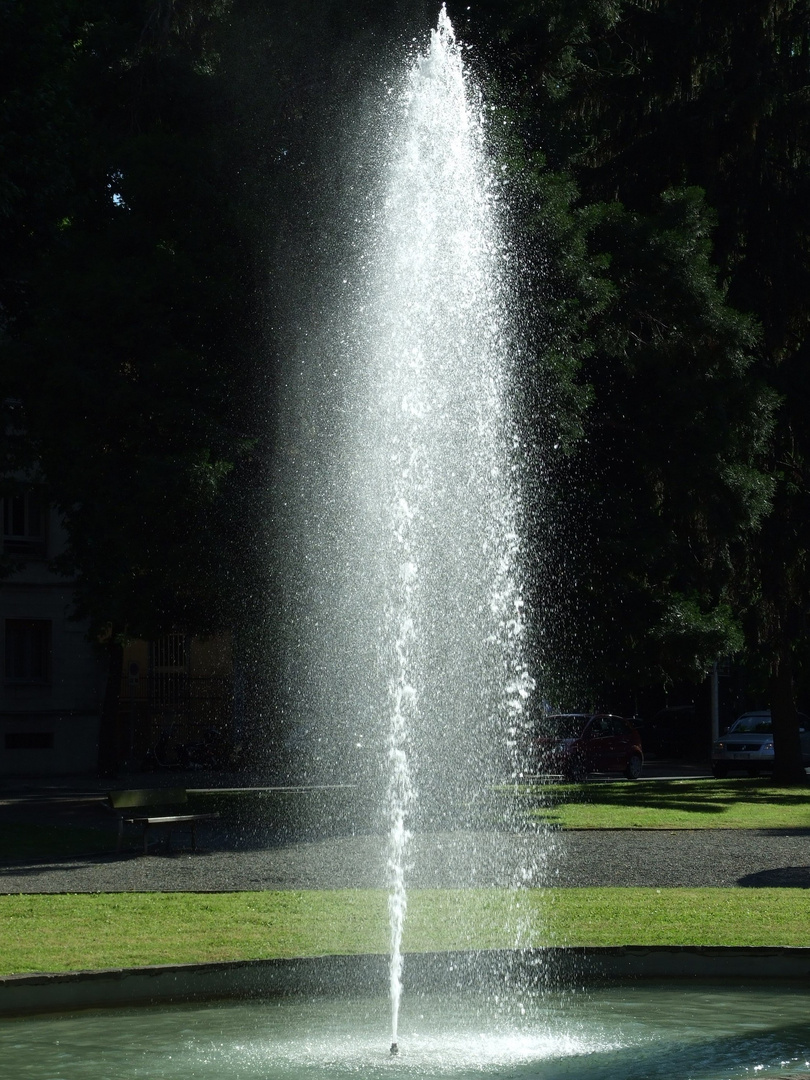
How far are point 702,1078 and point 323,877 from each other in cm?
925

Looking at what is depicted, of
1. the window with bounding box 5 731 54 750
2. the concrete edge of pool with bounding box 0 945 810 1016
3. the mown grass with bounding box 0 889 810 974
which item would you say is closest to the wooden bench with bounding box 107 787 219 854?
the mown grass with bounding box 0 889 810 974

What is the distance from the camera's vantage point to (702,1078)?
7.29 meters

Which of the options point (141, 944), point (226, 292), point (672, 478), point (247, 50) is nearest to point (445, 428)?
point (226, 292)

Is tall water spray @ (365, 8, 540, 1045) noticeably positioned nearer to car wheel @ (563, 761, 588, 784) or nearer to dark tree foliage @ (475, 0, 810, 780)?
dark tree foliage @ (475, 0, 810, 780)

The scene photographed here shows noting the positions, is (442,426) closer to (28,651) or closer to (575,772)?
(575,772)

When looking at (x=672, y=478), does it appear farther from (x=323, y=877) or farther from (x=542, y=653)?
(x=323, y=877)

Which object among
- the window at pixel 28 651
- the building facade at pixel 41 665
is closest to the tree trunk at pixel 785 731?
the building facade at pixel 41 665

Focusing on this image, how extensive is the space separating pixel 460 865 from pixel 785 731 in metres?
19.0

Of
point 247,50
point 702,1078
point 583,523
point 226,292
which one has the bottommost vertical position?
point 702,1078

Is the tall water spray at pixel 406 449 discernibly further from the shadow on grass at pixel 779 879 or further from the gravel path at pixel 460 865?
the shadow on grass at pixel 779 879

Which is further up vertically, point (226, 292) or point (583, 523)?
point (226, 292)

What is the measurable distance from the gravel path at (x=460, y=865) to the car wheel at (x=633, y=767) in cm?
→ 1825

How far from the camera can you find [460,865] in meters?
17.0

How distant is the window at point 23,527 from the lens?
39969 millimetres
